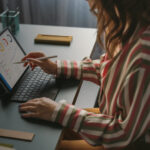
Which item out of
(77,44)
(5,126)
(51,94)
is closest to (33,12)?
(77,44)

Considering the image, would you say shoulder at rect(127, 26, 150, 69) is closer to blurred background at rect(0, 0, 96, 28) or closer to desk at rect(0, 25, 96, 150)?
desk at rect(0, 25, 96, 150)

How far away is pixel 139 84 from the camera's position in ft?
2.29

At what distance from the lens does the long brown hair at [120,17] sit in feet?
2.36

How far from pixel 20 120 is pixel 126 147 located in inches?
13.4

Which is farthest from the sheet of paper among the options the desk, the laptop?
the laptop

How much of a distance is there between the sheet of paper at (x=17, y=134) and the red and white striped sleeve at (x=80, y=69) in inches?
13.6

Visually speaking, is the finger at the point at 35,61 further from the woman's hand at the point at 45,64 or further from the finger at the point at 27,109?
the finger at the point at 27,109

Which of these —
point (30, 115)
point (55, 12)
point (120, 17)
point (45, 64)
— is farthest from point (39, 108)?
point (55, 12)

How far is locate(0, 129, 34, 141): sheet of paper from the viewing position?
726 millimetres

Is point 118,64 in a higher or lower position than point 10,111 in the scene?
higher

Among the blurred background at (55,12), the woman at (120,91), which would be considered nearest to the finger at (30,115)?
the woman at (120,91)

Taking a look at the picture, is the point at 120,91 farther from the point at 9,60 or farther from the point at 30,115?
the point at 9,60

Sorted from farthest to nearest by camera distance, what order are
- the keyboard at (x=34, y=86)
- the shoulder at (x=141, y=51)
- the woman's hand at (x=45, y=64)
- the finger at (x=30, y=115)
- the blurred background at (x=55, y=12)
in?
1. the blurred background at (x=55, y=12)
2. the woman's hand at (x=45, y=64)
3. the keyboard at (x=34, y=86)
4. the finger at (x=30, y=115)
5. the shoulder at (x=141, y=51)

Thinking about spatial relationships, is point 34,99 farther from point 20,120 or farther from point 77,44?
point 77,44
